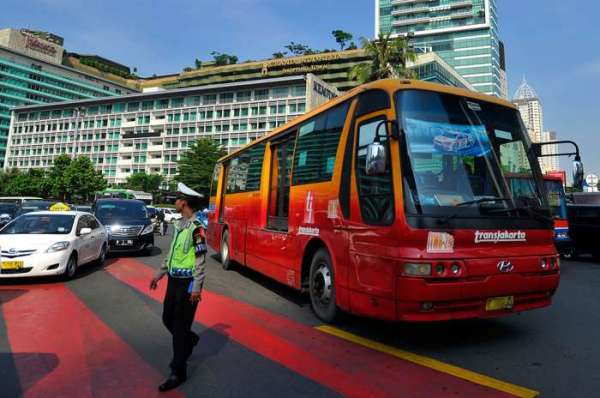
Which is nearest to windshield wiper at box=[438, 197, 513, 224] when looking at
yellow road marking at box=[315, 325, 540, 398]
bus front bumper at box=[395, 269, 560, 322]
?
bus front bumper at box=[395, 269, 560, 322]

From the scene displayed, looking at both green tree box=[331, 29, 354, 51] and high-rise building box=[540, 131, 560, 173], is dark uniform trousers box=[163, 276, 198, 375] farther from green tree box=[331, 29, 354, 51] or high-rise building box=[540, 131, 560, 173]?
green tree box=[331, 29, 354, 51]

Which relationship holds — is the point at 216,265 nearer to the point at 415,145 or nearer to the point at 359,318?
the point at 359,318

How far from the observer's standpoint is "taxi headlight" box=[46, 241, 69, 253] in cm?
863

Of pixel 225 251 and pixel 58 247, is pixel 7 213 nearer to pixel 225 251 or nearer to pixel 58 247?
pixel 58 247

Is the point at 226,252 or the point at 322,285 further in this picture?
the point at 226,252

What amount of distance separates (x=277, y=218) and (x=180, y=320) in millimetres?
4056

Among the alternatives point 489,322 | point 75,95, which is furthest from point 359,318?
point 75,95

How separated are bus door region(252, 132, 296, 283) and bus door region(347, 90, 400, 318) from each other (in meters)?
2.16

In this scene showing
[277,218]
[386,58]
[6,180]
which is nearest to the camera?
[277,218]

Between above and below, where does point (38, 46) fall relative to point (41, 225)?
above

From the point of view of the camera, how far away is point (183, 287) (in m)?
3.89

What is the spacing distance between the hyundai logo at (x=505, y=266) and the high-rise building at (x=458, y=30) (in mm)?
114699

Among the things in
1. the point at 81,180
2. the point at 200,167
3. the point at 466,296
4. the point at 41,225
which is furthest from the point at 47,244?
the point at 81,180

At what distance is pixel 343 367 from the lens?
167 inches
